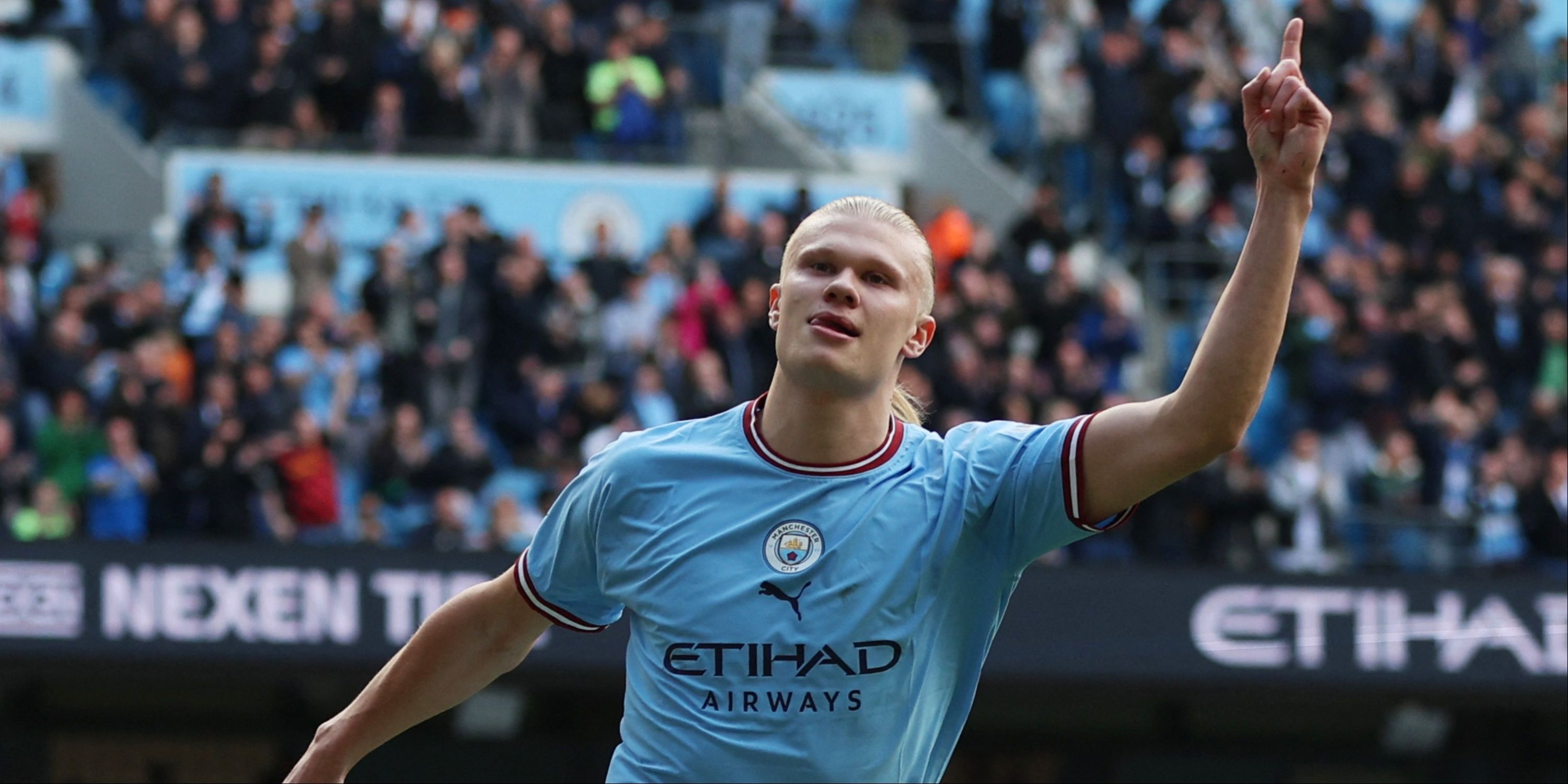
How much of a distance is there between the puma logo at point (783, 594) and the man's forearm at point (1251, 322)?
785 millimetres

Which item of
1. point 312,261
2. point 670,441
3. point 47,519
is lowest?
point 47,519

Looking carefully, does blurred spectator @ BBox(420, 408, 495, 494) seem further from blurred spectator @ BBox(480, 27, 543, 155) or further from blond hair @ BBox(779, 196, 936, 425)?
blond hair @ BBox(779, 196, 936, 425)

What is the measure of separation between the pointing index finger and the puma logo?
120cm

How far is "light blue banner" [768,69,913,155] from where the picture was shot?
19.4 meters

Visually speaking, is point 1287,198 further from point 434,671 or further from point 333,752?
point 333,752

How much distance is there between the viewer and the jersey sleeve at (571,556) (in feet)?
13.7

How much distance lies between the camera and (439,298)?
14.3 metres

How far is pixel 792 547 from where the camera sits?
397 cm

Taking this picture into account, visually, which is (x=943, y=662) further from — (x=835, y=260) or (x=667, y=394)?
(x=667, y=394)

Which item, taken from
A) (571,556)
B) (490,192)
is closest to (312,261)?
(490,192)

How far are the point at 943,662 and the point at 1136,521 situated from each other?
10.0 metres

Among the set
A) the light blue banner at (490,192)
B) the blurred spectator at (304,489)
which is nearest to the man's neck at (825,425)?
the blurred spectator at (304,489)

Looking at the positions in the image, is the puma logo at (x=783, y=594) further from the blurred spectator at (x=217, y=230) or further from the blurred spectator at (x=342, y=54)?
the blurred spectator at (x=342, y=54)

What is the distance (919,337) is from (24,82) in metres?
14.8
